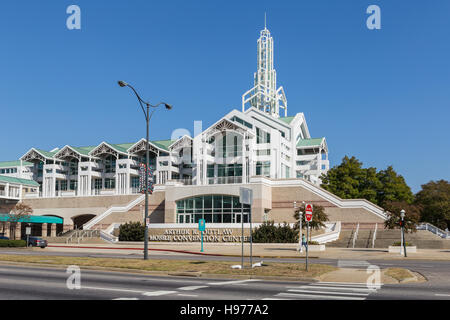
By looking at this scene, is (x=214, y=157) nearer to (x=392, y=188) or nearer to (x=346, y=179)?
(x=346, y=179)

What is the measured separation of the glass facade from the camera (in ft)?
198

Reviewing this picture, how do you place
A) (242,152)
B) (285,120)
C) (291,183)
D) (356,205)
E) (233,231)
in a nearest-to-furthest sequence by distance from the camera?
(233,231) → (356,205) → (291,183) → (242,152) → (285,120)

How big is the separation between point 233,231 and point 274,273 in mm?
36170

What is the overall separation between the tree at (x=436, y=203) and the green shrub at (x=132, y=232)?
31.9 m

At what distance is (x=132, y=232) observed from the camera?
54844 millimetres

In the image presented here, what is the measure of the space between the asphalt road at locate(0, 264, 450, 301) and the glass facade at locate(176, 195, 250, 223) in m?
43.2

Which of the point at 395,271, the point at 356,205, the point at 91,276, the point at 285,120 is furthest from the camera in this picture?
the point at 285,120

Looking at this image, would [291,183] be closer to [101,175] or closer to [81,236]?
[81,236]

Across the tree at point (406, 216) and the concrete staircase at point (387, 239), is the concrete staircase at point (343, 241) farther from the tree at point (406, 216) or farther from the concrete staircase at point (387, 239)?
the tree at point (406, 216)

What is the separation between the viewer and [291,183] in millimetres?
62594

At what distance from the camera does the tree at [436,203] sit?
5757cm

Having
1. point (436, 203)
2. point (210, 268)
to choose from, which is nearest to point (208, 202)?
point (436, 203)

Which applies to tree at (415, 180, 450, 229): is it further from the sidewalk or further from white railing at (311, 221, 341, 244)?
the sidewalk
